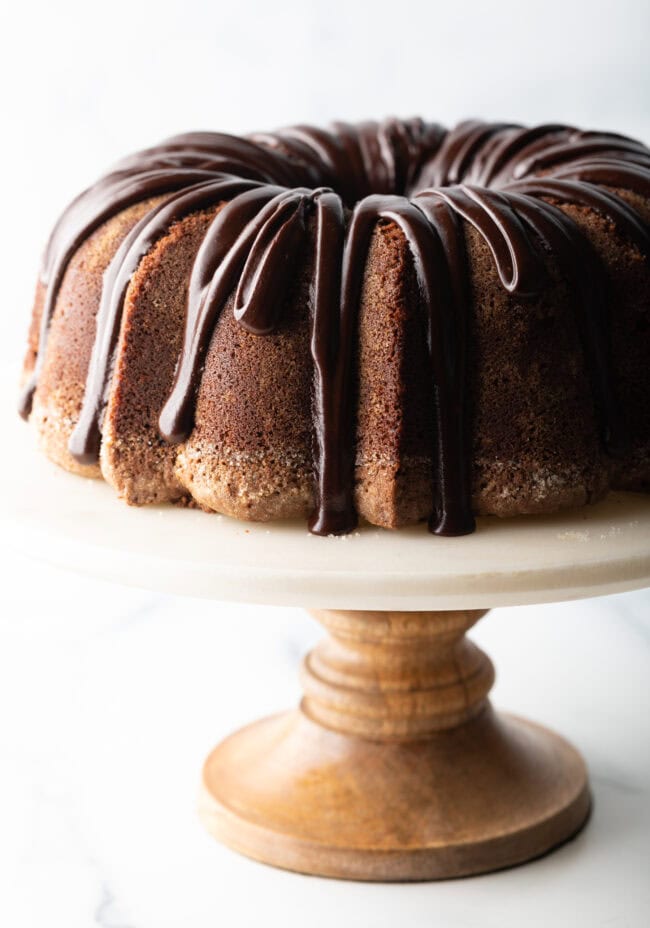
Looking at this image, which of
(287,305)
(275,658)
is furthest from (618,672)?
(287,305)

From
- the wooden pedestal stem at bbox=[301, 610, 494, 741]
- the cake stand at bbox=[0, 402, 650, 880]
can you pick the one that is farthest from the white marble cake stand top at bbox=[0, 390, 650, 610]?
the wooden pedestal stem at bbox=[301, 610, 494, 741]

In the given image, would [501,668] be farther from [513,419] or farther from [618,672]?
[513,419]

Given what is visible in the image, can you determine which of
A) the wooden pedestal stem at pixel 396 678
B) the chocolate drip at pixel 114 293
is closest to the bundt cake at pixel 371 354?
the chocolate drip at pixel 114 293

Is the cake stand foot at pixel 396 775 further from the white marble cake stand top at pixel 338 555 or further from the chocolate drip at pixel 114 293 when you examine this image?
the chocolate drip at pixel 114 293

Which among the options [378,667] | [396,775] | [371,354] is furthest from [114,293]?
[396,775]

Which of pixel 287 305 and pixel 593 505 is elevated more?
pixel 287 305

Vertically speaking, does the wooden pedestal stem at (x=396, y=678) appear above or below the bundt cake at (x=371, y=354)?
below

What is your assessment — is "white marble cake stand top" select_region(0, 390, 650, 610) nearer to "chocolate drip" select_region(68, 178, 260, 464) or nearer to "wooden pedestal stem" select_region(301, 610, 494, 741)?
"chocolate drip" select_region(68, 178, 260, 464)
